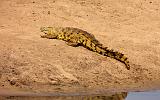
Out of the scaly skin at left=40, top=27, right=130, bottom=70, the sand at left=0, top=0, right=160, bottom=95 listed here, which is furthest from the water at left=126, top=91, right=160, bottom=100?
the scaly skin at left=40, top=27, right=130, bottom=70

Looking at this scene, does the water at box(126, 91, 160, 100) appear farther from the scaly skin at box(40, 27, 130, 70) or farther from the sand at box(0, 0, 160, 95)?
the scaly skin at box(40, 27, 130, 70)

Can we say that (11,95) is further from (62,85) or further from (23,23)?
(23,23)

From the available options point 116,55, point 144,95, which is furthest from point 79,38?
point 144,95

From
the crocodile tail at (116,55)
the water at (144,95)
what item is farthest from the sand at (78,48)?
the water at (144,95)

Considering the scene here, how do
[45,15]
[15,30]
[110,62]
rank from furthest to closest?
[45,15]
[15,30]
[110,62]

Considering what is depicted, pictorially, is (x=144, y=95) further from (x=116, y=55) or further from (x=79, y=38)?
(x=79, y=38)

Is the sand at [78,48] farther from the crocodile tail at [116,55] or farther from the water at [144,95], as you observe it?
the water at [144,95]

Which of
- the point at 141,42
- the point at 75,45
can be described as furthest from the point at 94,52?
the point at 141,42
